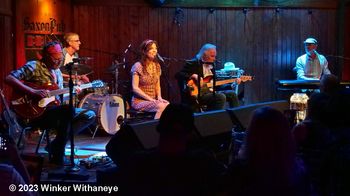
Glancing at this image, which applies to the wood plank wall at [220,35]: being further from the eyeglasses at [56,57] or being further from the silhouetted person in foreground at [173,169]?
the silhouetted person in foreground at [173,169]

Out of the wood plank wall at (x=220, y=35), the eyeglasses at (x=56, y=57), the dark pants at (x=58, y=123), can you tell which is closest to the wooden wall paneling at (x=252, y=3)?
the wood plank wall at (x=220, y=35)

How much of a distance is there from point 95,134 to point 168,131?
517 centimetres

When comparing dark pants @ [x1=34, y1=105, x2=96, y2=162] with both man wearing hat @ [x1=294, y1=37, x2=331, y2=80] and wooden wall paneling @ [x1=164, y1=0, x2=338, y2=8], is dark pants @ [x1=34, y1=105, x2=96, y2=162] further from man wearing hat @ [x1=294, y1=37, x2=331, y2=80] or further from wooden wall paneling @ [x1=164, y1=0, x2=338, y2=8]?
man wearing hat @ [x1=294, y1=37, x2=331, y2=80]

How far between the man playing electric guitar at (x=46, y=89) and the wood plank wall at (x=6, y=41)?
1.64 m

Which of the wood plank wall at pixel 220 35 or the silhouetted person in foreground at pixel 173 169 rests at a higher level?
the wood plank wall at pixel 220 35

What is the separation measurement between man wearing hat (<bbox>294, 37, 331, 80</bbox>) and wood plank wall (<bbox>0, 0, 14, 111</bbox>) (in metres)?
4.91

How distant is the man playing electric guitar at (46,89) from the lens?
5.42m

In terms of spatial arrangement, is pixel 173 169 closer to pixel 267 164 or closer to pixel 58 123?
pixel 267 164

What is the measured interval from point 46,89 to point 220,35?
4.66 m

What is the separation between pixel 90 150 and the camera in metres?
6.49

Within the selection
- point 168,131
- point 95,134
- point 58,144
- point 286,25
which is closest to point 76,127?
point 58,144

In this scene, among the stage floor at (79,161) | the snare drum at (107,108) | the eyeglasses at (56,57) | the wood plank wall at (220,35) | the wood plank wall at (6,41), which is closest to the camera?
the stage floor at (79,161)

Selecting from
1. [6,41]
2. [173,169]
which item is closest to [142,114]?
[6,41]

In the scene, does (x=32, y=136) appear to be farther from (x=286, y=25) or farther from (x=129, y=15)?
(x=286, y=25)
